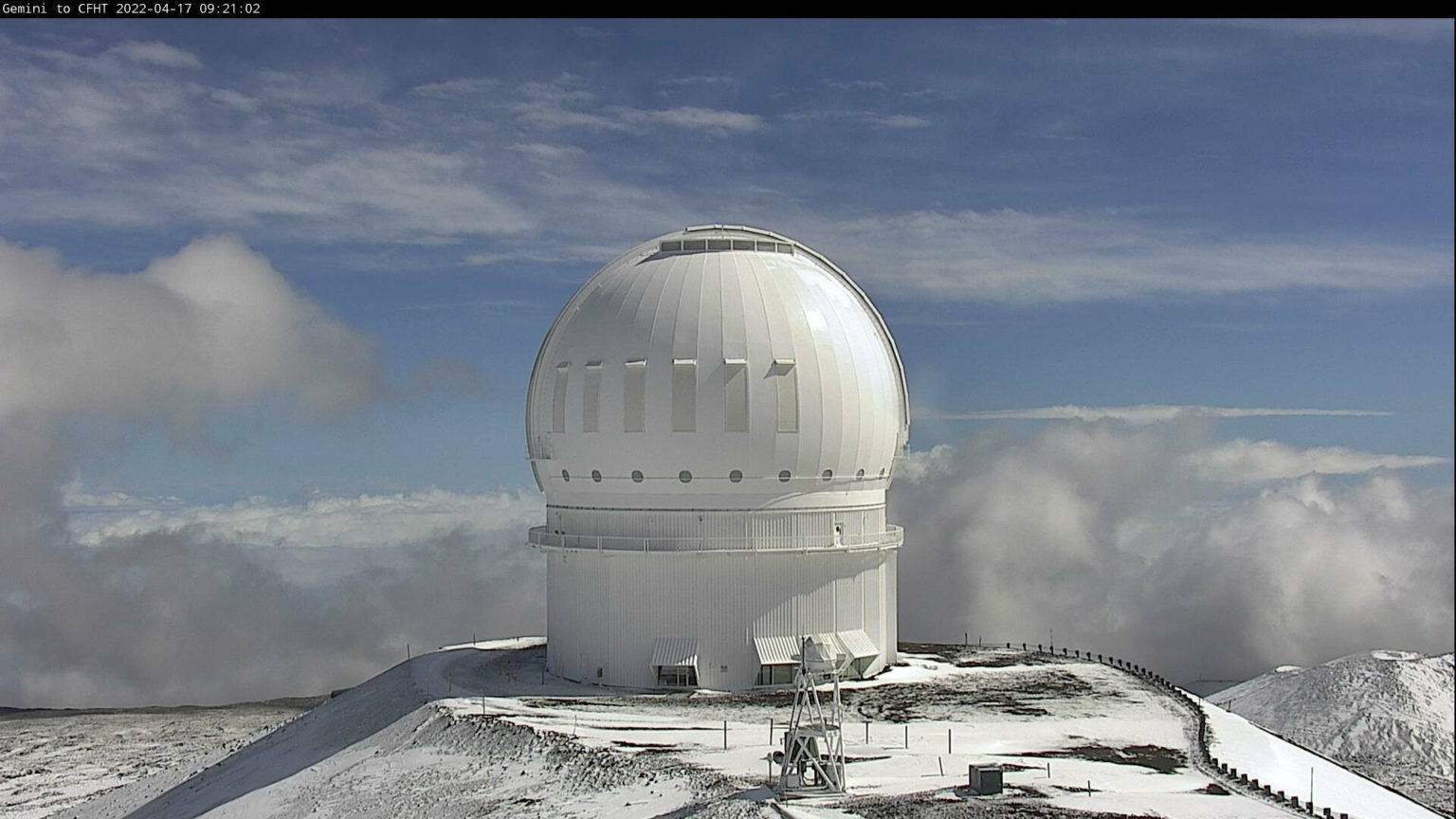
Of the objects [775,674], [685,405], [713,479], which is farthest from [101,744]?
[685,405]

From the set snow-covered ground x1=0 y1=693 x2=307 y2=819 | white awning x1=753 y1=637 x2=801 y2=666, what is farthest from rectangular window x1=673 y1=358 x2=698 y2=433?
snow-covered ground x1=0 y1=693 x2=307 y2=819

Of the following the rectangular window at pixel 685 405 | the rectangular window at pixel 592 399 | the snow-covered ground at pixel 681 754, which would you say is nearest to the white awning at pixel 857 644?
the snow-covered ground at pixel 681 754

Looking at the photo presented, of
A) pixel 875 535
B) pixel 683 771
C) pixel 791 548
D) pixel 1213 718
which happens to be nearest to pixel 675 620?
pixel 791 548

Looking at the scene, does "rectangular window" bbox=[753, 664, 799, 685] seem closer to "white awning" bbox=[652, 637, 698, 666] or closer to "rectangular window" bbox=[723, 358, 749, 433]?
"white awning" bbox=[652, 637, 698, 666]

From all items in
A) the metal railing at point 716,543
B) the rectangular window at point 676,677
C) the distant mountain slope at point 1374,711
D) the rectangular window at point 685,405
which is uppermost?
the rectangular window at point 685,405

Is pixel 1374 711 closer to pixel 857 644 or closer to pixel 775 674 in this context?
pixel 857 644

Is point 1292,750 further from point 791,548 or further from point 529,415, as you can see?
point 529,415

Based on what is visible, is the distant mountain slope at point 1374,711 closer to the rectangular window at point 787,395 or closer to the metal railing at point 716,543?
the metal railing at point 716,543
